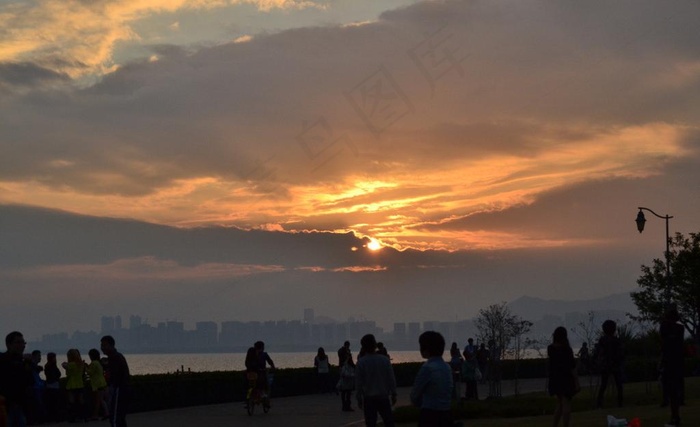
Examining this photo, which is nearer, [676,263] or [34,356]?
[34,356]

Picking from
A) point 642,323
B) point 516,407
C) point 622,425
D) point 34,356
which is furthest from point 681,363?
point 642,323

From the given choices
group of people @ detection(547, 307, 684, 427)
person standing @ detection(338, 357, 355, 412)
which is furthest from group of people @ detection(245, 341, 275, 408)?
group of people @ detection(547, 307, 684, 427)

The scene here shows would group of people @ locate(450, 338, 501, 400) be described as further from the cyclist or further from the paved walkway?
the cyclist

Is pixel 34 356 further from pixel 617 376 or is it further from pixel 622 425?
pixel 622 425

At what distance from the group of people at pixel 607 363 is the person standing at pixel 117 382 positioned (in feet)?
25.7

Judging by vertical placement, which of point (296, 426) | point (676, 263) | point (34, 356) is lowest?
point (296, 426)

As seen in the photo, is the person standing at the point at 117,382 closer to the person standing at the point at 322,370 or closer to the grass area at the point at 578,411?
the grass area at the point at 578,411

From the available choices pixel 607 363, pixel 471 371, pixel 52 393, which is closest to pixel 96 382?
pixel 52 393

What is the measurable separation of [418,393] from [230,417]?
60.5ft

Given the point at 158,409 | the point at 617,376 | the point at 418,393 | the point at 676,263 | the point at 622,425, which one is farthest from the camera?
the point at 676,263

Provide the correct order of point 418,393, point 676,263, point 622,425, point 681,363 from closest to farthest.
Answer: point 418,393 → point 622,425 → point 681,363 → point 676,263

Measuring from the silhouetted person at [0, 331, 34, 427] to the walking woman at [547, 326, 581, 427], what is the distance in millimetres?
8469

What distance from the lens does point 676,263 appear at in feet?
229

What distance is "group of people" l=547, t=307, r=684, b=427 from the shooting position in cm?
1795
